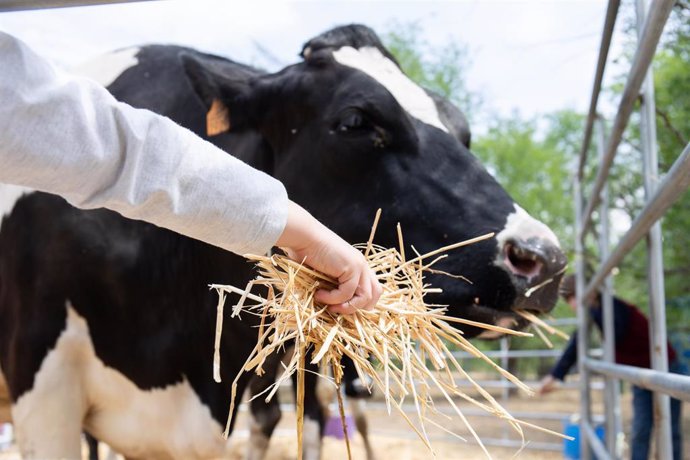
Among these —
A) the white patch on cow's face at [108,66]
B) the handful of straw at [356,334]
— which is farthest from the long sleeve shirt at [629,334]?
the handful of straw at [356,334]

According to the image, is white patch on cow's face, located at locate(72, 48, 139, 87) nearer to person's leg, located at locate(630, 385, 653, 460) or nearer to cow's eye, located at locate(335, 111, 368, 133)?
cow's eye, located at locate(335, 111, 368, 133)

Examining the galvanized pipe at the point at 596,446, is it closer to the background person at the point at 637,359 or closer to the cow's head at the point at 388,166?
the background person at the point at 637,359

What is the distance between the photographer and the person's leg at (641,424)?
427 cm

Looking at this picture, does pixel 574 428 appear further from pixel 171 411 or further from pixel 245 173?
pixel 245 173

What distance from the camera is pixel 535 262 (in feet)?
6.29

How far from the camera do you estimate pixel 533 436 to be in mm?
9445

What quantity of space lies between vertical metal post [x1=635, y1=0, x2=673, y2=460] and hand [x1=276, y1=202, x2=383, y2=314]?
1.00m

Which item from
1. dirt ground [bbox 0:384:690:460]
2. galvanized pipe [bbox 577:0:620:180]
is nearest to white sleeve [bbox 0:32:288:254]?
galvanized pipe [bbox 577:0:620:180]

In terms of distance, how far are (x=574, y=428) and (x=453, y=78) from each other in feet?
36.2

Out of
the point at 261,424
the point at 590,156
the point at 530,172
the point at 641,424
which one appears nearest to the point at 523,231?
the point at 641,424

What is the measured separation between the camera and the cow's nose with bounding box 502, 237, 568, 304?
1903 mm

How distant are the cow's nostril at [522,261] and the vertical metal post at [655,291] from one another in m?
0.31

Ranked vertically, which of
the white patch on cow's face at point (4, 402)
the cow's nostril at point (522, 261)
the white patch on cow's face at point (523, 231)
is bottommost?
the white patch on cow's face at point (4, 402)

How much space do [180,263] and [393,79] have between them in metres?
0.98
